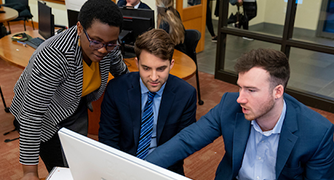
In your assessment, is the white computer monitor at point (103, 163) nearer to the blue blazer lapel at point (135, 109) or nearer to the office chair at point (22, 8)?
the blue blazer lapel at point (135, 109)

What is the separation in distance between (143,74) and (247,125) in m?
0.57

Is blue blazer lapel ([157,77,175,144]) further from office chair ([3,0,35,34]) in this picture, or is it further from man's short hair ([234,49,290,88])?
office chair ([3,0,35,34])

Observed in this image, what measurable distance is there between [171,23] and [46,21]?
1.39m

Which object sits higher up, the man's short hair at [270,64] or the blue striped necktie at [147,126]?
the man's short hair at [270,64]

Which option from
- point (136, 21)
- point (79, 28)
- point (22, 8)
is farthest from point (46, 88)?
point (22, 8)

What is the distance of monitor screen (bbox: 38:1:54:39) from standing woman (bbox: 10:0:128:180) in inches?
74.2

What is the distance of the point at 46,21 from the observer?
Result: 3.26m

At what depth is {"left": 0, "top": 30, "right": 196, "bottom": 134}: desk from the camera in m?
2.61

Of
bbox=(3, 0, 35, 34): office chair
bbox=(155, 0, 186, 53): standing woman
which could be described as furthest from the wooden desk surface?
bbox=(155, 0, 186, 53): standing woman

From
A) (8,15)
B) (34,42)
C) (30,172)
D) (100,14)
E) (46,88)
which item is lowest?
(30,172)

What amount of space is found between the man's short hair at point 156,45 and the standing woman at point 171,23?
1635 mm

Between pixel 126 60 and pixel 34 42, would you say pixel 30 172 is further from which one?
pixel 34 42

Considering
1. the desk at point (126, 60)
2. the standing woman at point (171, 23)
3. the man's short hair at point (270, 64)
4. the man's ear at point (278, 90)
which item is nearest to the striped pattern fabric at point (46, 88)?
the man's short hair at point (270, 64)

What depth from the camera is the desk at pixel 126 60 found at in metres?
2.61
